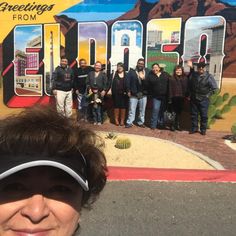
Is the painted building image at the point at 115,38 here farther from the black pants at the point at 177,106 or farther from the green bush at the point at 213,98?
the black pants at the point at 177,106

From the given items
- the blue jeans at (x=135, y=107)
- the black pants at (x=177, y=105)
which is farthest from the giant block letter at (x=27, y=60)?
the black pants at (x=177, y=105)

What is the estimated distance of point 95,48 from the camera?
11.7m

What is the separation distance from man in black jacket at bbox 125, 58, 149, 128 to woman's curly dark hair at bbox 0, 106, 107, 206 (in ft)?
29.5

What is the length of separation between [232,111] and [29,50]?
18.5 feet

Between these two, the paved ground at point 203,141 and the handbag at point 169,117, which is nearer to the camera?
the paved ground at point 203,141

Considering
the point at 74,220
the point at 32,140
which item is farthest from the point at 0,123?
the point at 74,220

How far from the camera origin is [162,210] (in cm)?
526

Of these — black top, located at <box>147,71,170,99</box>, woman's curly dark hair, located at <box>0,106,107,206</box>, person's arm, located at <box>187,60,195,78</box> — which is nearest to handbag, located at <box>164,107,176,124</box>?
black top, located at <box>147,71,170,99</box>

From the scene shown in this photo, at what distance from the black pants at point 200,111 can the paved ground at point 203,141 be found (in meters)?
0.26

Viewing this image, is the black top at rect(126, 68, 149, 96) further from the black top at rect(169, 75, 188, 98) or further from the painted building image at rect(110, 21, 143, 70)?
the painted building image at rect(110, 21, 143, 70)

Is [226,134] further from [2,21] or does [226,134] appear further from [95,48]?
[2,21]

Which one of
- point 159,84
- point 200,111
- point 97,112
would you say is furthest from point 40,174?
point 97,112

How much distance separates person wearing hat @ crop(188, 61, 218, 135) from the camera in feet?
32.6

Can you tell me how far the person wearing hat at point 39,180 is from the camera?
50.4 inches
